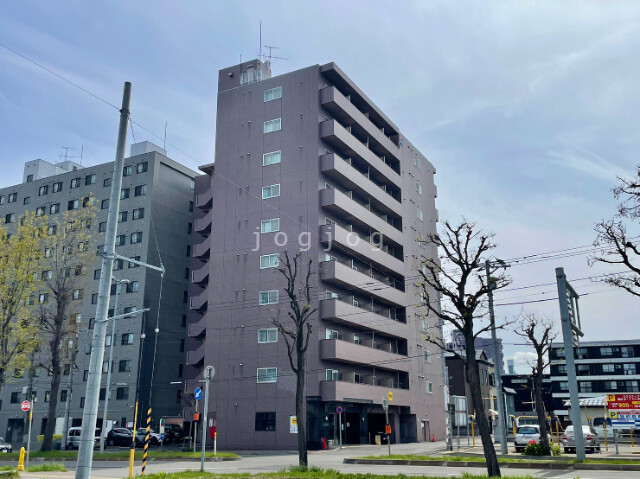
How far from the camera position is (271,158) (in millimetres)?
54375

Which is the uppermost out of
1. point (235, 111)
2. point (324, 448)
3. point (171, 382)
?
point (235, 111)

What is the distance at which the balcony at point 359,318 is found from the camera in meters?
48.5

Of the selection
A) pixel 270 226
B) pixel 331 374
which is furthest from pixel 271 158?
pixel 331 374

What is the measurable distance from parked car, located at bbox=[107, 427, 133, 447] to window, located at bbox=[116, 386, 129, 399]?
8.78m

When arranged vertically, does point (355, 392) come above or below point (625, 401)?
above

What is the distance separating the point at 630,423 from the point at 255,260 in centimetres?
3202

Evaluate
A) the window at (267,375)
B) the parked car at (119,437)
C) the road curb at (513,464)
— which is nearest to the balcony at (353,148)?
the window at (267,375)

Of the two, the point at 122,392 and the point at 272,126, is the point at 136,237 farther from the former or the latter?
the point at 272,126

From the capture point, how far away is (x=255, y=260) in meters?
51.6

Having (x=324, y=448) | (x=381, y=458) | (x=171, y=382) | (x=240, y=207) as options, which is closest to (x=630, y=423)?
(x=381, y=458)

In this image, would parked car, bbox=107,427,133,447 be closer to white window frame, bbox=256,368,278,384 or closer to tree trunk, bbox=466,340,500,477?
white window frame, bbox=256,368,278,384

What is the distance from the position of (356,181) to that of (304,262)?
10633 millimetres

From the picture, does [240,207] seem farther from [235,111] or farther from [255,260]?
[235,111]

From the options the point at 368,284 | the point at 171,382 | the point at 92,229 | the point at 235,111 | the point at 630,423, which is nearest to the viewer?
the point at 630,423
